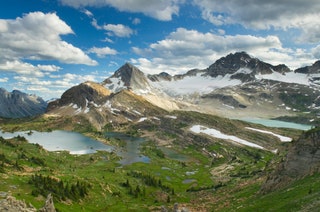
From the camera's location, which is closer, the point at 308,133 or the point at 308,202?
the point at 308,202

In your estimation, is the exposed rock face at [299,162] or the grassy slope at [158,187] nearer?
the grassy slope at [158,187]

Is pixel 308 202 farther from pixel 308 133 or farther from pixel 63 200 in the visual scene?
pixel 63 200

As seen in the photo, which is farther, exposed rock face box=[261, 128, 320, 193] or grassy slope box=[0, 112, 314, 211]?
exposed rock face box=[261, 128, 320, 193]

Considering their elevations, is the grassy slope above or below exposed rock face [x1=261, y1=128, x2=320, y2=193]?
below

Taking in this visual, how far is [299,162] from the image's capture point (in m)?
69.8

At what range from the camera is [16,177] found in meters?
82.7

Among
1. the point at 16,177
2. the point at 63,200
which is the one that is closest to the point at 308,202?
the point at 63,200

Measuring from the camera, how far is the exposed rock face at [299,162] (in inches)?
2648

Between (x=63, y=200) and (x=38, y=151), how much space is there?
9495 centimetres

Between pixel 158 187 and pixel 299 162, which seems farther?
pixel 158 187

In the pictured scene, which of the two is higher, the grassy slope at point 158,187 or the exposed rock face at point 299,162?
the exposed rock face at point 299,162

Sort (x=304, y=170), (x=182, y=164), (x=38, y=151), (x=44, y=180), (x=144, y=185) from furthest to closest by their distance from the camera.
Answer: (x=182, y=164) < (x=38, y=151) < (x=144, y=185) < (x=44, y=180) < (x=304, y=170)

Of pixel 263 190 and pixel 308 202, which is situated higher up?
pixel 308 202

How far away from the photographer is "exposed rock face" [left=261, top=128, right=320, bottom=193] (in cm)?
6725
